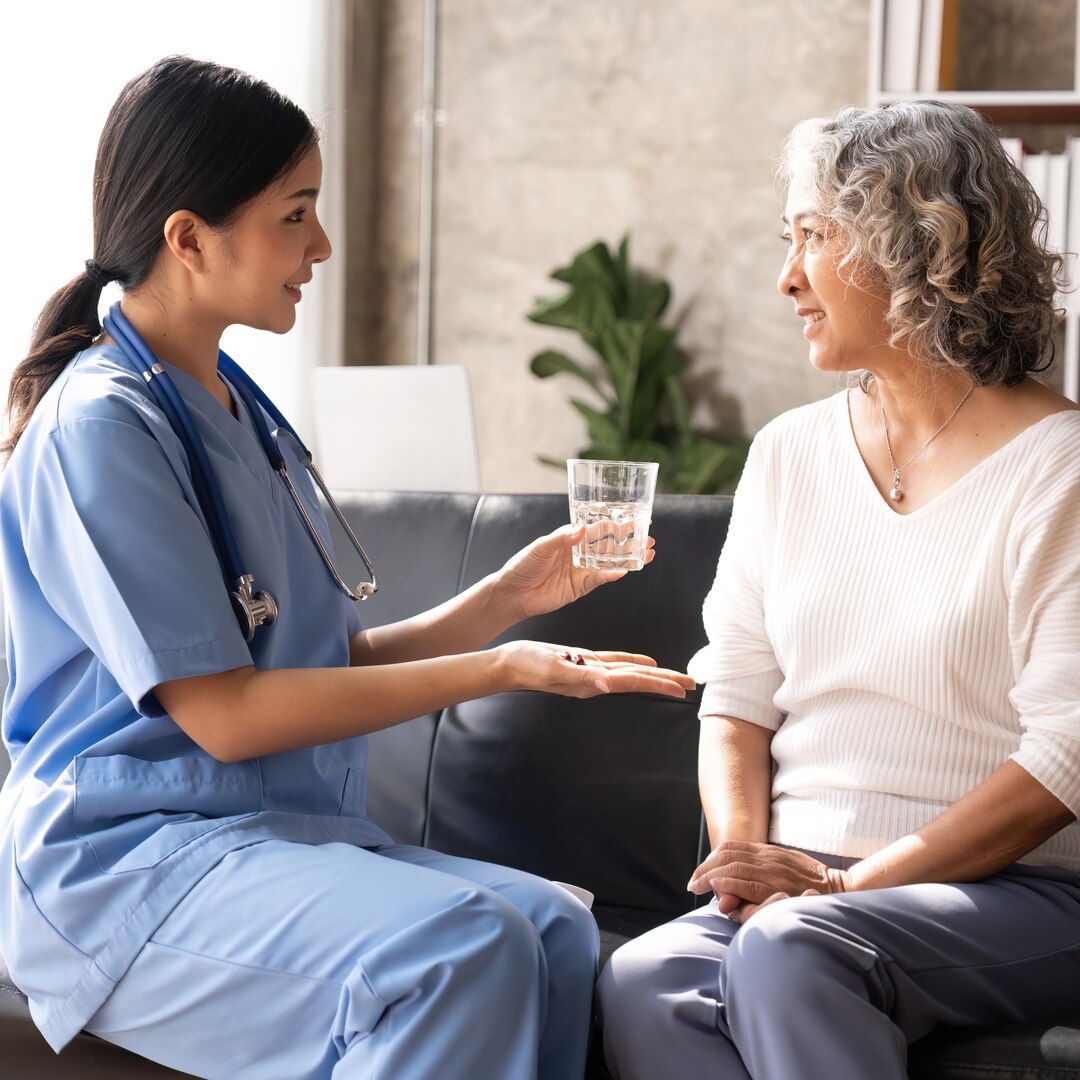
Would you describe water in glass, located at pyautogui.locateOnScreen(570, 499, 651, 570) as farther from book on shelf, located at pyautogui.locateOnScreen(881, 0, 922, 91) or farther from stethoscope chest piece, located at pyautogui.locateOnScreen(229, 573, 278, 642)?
book on shelf, located at pyautogui.locateOnScreen(881, 0, 922, 91)

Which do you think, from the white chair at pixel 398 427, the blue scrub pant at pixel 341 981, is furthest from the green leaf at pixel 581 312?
the blue scrub pant at pixel 341 981

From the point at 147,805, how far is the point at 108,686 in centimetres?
13

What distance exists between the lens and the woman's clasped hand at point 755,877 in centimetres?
144

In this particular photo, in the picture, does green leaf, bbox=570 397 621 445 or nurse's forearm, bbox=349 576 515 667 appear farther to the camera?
green leaf, bbox=570 397 621 445

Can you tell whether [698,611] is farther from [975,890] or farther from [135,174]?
[135,174]

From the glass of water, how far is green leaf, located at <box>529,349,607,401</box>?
2116 mm

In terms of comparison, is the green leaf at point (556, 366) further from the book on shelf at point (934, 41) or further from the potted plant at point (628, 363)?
the book on shelf at point (934, 41)

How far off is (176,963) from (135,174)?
850 mm

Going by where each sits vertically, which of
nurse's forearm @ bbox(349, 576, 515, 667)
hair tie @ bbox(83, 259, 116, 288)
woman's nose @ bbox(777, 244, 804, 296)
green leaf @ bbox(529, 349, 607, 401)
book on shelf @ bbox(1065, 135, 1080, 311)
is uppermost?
book on shelf @ bbox(1065, 135, 1080, 311)

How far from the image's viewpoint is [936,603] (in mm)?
1531

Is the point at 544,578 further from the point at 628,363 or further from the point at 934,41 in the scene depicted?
the point at 934,41

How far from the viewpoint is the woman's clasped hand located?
144cm

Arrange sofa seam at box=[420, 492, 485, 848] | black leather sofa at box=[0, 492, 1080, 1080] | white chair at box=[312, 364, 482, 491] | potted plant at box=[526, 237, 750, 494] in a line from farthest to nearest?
potted plant at box=[526, 237, 750, 494] < white chair at box=[312, 364, 482, 491] < sofa seam at box=[420, 492, 485, 848] < black leather sofa at box=[0, 492, 1080, 1080]

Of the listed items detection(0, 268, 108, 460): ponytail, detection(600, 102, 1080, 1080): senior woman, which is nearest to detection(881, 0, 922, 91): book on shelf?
detection(600, 102, 1080, 1080): senior woman
